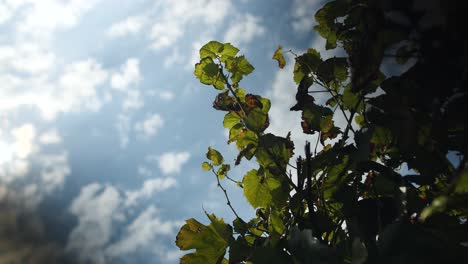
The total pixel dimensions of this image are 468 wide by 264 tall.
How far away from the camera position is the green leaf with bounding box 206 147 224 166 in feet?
7.13

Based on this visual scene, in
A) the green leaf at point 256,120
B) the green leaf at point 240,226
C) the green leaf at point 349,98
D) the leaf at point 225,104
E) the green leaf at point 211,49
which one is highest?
the green leaf at point 211,49

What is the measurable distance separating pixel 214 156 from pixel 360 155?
4.10 feet

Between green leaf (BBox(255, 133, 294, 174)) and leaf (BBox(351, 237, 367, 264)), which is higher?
green leaf (BBox(255, 133, 294, 174))

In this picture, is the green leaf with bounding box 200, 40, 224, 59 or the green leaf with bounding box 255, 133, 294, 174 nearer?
the green leaf with bounding box 255, 133, 294, 174

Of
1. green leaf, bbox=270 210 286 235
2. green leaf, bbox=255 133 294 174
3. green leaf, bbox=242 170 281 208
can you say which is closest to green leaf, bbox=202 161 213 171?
green leaf, bbox=242 170 281 208

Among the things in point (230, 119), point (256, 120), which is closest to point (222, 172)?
point (230, 119)

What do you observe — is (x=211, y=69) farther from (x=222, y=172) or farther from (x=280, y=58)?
(x=222, y=172)

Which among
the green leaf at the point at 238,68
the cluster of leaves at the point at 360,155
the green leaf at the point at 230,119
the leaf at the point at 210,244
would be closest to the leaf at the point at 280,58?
Result: the cluster of leaves at the point at 360,155

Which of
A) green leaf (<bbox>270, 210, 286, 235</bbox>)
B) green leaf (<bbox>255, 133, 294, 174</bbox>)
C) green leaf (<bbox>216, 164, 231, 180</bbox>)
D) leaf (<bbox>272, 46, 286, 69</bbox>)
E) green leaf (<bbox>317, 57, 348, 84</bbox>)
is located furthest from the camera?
green leaf (<bbox>216, 164, 231, 180</bbox>)

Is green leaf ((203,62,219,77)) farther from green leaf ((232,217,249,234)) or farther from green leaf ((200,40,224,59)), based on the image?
green leaf ((232,217,249,234))

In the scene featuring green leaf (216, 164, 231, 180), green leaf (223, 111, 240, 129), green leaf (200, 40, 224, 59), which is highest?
green leaf (200, 40, 224, 59)

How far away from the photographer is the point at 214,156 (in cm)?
218

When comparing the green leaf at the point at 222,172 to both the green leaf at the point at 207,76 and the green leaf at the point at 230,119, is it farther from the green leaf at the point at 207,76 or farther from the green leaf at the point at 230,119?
the green leaf at the point at 207,76

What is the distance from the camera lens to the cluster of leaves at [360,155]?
0.75m
